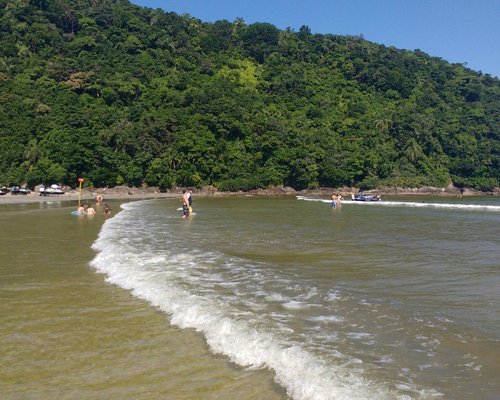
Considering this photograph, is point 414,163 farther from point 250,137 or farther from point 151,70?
point 151,70

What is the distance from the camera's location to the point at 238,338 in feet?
19.0

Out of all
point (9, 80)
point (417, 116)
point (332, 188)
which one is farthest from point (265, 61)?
point (9, 80)

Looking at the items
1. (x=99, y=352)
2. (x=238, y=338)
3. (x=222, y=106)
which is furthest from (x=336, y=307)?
(x=222, y=106)

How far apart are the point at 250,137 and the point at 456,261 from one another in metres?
80.0

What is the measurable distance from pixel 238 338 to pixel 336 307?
221 cm

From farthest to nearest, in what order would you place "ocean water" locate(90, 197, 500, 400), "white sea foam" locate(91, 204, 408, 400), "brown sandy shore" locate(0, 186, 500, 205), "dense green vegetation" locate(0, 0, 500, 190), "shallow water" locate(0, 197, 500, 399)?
"dense green vegetation" locate(0, 0, 500, 190) → "brown sandy shore" locate(0, 186, 500, 205) → "ocean water" locate(90, 197, 500, 400) → "shallow water" locate(0, 197, 500, 399) → "white sea foam" locate(91, 204, 408, 400)

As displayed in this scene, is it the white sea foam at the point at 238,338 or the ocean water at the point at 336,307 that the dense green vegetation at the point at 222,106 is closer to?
the ocean water at the point at 336,307

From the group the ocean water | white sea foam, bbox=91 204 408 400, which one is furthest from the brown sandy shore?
white sea foam, bbox=91 204 408 400

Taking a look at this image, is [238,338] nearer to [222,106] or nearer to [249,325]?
[249,325]

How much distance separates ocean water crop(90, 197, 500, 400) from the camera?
4672mm

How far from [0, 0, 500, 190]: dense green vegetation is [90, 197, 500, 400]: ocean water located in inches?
2647

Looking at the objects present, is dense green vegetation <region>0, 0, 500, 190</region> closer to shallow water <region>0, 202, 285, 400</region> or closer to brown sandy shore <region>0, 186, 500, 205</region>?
brown sandy shore <region>0, 186, 500, 205</region>

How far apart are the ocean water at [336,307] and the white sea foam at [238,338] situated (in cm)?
2

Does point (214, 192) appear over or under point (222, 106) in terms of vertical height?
under
